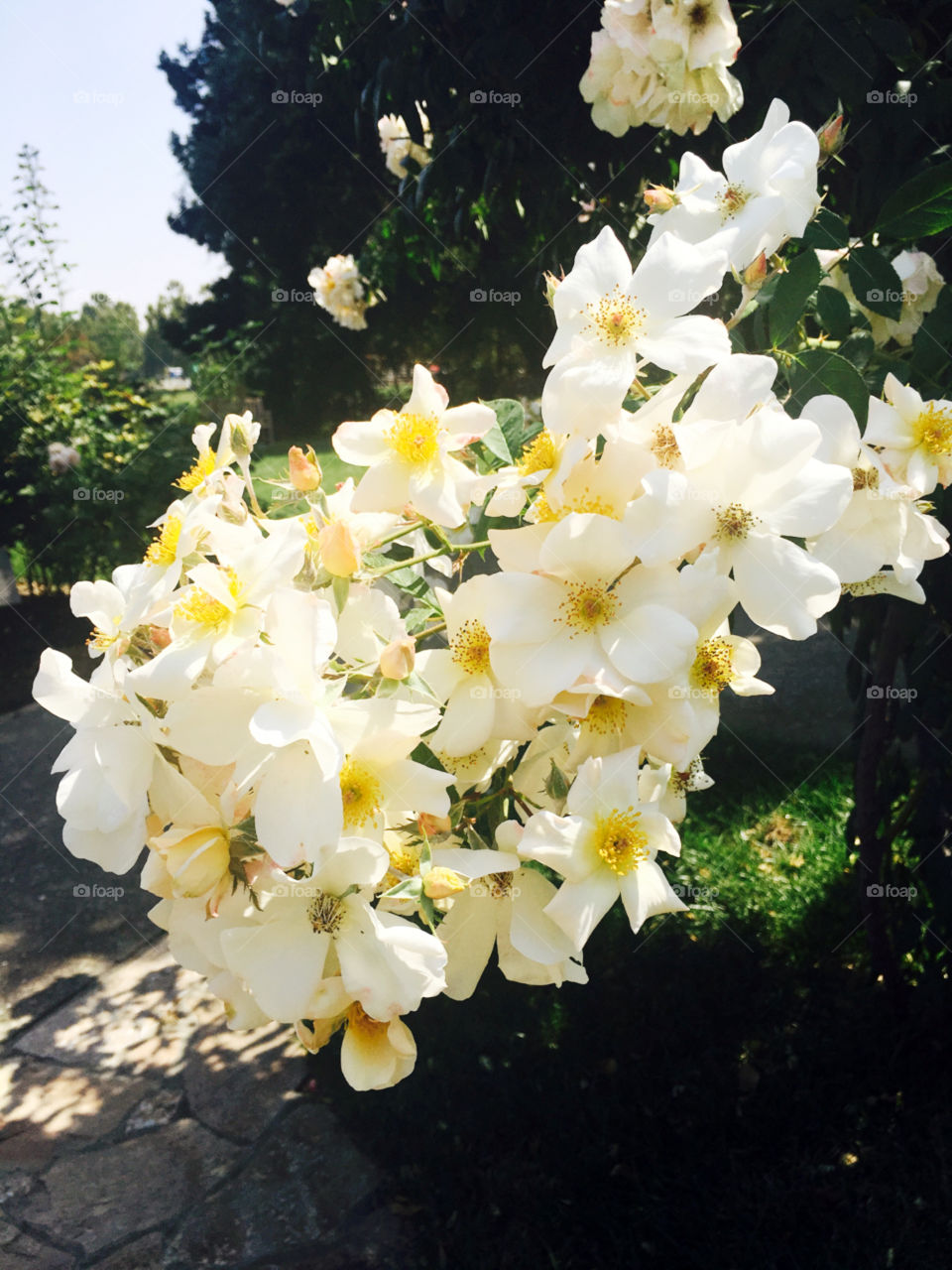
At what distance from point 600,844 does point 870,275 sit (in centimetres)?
88

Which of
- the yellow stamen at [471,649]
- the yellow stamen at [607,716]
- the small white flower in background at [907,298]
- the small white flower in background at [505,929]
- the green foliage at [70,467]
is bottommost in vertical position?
the green foliage at [70,467]

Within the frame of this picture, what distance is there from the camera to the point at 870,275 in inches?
49.9

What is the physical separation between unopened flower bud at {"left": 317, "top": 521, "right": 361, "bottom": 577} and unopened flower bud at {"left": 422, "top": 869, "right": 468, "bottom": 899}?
239 mm

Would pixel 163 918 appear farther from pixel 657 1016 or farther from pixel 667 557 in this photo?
pixel 657 1016

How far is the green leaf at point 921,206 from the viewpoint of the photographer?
1.18 metres

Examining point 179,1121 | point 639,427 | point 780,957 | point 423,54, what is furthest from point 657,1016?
point 423,54

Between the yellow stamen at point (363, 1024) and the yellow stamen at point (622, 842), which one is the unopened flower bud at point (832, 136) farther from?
the yellow stamen at point (363, 1024)

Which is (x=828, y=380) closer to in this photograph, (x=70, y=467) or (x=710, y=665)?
(x=710, y=665)

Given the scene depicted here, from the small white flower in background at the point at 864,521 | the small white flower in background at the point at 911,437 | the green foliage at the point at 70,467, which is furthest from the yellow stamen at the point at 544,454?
the green foliage at the point at 70,467

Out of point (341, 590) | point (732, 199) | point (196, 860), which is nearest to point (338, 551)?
point (341, 590)

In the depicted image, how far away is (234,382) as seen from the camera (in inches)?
453

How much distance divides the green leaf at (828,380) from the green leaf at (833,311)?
0.21 m

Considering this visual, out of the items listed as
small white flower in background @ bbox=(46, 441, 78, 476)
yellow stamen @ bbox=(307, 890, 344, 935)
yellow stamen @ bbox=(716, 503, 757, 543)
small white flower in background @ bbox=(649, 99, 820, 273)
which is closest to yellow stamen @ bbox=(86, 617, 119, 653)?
yellow stamen @ bbox=(307, 890, 344, 935)

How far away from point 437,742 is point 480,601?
0.12m
